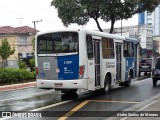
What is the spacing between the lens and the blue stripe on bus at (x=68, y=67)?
1398 cm

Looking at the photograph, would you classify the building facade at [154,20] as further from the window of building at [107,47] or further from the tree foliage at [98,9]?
the window of building at [107,47]

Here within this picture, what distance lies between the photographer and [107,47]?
16547 mm

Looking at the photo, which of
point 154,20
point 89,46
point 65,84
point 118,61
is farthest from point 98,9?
point 154,20

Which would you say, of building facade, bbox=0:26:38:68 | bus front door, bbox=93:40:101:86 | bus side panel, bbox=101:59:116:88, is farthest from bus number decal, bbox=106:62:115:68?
building facade, bbox=0:26:38:68

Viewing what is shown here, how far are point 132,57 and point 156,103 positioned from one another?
8.85 metres

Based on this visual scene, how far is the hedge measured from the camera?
2240cm

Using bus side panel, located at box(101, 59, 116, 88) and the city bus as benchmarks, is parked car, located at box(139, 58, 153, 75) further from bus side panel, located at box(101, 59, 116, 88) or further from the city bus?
the city bus

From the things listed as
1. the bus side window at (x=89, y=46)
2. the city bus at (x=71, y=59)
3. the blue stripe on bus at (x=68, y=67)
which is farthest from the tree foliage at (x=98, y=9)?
the blue stripe on bus at (x=68, y=67)

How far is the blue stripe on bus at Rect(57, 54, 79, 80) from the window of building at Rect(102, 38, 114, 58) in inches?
96.7

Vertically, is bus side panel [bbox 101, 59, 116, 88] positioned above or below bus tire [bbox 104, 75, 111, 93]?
above

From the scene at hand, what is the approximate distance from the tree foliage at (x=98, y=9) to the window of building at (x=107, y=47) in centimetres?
1597

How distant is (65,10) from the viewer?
34750 millimetres

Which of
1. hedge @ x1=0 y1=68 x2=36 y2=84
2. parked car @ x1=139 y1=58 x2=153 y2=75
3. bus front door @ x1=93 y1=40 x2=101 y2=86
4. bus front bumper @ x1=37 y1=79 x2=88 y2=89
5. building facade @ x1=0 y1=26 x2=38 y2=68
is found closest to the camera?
bus front bumper @ x1=37 y1=79 x2=88 y2=89

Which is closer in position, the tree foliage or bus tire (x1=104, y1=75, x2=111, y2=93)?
bus tire (x1=104, y1=75, x2=111, y2=93)
